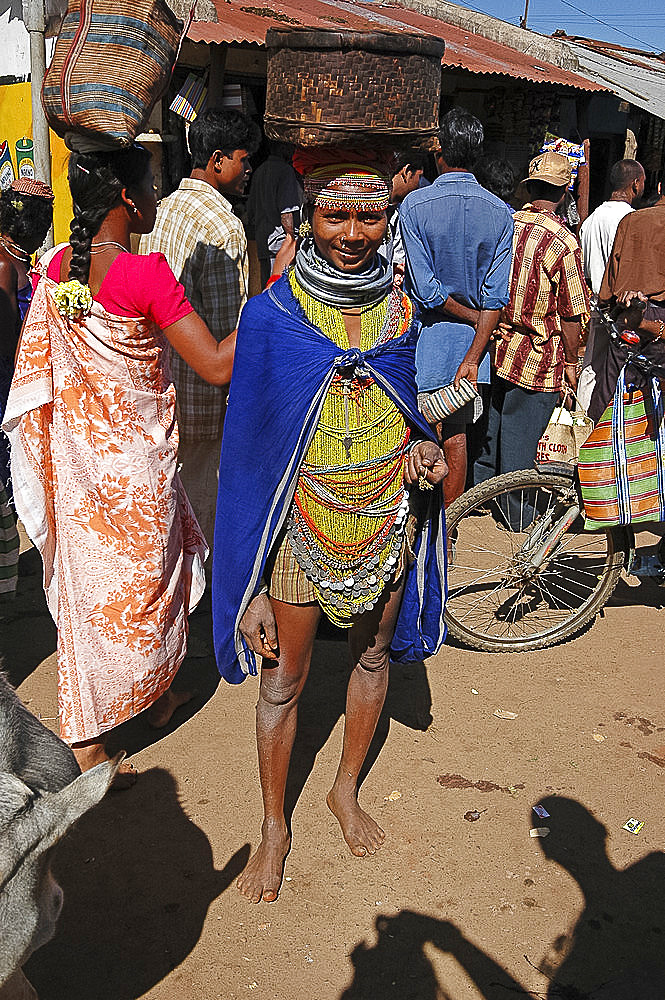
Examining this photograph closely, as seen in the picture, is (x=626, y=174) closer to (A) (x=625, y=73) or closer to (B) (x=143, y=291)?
(A) (x=625, y=73)

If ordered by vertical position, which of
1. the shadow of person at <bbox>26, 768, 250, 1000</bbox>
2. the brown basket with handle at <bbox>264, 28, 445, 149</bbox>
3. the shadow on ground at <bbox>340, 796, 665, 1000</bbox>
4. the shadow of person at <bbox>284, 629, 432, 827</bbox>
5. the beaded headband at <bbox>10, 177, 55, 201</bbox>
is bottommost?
the shadow of person at <bbox>26, 768, 250, 1000</bbox>

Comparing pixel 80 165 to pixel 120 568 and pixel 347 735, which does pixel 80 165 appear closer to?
pixel 120 568

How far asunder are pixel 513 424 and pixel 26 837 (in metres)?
4.87

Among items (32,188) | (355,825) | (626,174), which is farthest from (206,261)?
(626,174)

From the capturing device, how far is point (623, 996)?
2490 millimetres

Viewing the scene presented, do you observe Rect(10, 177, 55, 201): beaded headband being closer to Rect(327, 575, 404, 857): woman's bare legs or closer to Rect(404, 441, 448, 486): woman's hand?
Rect(404, 441, 448, 486): woman's hand

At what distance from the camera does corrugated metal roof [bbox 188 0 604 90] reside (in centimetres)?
644

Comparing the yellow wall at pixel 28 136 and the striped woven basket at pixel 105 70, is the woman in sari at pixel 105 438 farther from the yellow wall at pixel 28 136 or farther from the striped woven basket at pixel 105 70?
the yellow wall at pixel 28 136

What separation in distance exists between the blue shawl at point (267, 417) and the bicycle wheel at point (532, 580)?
68.3 inches

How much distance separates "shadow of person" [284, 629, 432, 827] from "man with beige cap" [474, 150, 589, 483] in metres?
2.20

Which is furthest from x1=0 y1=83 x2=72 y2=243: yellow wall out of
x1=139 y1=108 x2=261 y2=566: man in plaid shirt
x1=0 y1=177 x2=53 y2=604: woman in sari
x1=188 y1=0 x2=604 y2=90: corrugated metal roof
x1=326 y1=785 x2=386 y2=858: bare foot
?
x1=326 y1=785 x2=386 y2=858: bare foot

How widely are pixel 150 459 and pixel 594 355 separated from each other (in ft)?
7.94

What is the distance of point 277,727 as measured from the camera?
2820 millimetres

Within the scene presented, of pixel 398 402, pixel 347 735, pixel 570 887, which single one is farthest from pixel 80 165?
pixel 570 887
